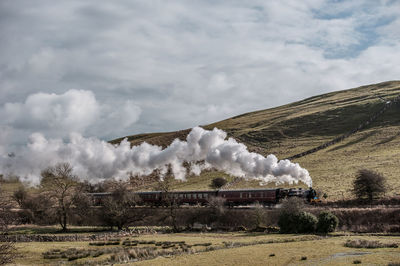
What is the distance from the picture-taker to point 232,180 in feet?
336

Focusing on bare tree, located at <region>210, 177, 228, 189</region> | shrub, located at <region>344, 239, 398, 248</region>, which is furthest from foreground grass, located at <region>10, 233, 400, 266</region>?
bare tree, located at <region>210, 177, 228, 189</region>

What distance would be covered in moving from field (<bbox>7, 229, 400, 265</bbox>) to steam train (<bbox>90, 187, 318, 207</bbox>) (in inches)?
615

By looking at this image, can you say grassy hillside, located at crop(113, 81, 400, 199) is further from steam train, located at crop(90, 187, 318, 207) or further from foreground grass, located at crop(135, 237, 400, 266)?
foreground grass, located at crop(135, 237, 400, 266)

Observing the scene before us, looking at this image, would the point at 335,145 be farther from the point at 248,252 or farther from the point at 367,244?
the point at 248,252

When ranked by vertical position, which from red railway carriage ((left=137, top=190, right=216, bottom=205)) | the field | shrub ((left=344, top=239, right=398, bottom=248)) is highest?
red railway carriage ((left=137, top=190, right=216, bottom=205))

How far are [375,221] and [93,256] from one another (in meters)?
35.9

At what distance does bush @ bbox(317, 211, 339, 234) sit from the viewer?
4944 cm

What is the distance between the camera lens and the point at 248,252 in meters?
36.2

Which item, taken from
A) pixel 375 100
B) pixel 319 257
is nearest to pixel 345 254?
pixel 319 257

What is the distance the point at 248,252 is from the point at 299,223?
1712 centimetres

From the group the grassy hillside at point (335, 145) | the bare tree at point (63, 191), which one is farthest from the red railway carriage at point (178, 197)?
the grassy hillside at point (335, 145)

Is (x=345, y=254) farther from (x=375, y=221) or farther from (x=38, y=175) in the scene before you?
(x=38, y=175)

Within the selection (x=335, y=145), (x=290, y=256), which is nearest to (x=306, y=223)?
(x=290, y=256)

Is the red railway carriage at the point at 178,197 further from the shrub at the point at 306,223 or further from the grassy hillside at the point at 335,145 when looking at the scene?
the grassy hillside at the point at 335,145
